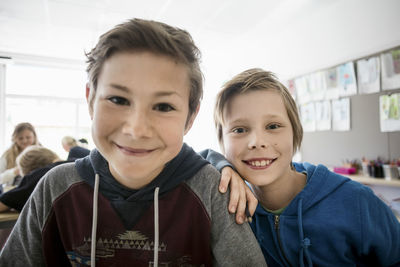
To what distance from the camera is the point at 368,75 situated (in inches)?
98.3

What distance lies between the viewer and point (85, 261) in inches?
29.6

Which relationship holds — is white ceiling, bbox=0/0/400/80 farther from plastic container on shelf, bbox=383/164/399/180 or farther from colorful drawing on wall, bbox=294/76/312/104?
plastic container on shelf, bbox=383/164/399/180

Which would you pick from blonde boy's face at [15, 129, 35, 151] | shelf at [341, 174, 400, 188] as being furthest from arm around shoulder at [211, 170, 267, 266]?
blonde boy's face at [15, 129, 35, 151]

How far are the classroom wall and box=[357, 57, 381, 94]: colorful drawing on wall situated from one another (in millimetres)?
72

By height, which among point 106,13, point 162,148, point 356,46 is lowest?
point 162,148

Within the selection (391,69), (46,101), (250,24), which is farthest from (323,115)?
(46,101)

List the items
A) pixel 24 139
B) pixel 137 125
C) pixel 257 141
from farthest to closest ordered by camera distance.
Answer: pixel 24 139 → pixel 257 141 → pixel 137 125

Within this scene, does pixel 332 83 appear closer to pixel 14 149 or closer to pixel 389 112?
pixel 389 112

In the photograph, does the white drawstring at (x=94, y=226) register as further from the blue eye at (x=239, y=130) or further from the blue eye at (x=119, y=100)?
the blue eye at (x=239, y=130)

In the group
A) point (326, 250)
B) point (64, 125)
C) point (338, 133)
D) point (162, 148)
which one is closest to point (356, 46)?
point (338, 133)

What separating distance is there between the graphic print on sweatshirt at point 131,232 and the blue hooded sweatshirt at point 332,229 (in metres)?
0.31

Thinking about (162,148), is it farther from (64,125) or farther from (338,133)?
(64,125)

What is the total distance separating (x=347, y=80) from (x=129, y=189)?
2.79 m

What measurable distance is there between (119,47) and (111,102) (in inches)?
6.2
